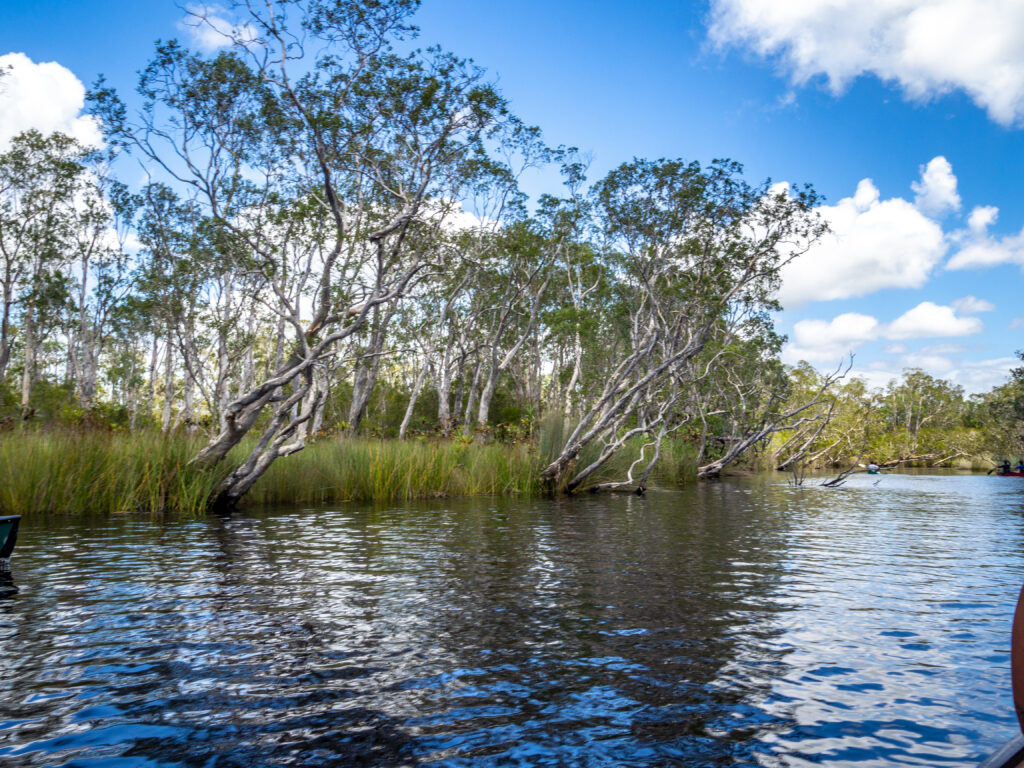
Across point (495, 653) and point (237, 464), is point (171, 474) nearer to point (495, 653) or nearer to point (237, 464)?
point (237, 464)

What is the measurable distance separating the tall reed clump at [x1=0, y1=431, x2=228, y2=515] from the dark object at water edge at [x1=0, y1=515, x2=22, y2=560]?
18.6 ft

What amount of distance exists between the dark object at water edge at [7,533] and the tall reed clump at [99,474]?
5657 millimetres

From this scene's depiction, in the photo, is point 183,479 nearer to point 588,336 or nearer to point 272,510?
point 272,510

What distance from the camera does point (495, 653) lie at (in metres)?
4.84

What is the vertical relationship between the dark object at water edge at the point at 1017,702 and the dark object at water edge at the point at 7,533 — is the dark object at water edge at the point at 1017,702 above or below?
above

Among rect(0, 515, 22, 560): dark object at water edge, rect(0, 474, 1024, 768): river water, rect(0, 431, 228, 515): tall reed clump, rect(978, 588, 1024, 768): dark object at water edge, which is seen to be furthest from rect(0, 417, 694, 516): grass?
rect(978, 588, 1024, 768): dark object at water edge

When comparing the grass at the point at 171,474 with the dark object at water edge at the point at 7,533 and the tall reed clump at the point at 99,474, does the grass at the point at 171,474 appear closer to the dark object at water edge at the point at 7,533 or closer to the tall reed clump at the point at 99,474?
the tall reed clump at the point at 99,474

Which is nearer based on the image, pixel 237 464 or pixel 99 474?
pixel 99 474

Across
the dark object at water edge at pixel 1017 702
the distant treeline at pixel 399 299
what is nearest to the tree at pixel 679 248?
the distant treeline at pixel 399 299

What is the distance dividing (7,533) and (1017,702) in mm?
8189

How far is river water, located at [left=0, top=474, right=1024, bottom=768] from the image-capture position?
3.37m

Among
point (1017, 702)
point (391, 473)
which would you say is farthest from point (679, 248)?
point (1017, 702)

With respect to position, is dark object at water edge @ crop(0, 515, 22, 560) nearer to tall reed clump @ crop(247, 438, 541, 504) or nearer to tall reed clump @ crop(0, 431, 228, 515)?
tall reed clump @ crop(0, 431, 228, 515)

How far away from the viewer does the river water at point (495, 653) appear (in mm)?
3369
